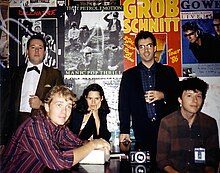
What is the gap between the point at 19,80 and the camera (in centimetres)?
213

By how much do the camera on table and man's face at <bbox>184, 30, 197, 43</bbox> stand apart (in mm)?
805

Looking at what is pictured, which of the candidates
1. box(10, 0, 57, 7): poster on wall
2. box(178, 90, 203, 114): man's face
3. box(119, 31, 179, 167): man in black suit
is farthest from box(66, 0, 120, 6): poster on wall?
box(178, 90, 203, 114): man's face

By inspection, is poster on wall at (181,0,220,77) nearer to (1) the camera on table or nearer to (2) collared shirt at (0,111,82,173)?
(1) the camera on table

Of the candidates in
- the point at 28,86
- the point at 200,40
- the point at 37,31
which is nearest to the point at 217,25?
the point at 200,40

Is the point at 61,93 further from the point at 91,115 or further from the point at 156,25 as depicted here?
the point at 156,25

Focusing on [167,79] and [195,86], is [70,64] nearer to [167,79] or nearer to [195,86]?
[167,79]

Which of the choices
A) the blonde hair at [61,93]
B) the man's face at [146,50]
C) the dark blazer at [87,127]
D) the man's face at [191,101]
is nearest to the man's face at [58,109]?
the blonde hair at [61,93]

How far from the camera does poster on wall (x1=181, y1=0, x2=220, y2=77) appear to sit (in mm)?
2056

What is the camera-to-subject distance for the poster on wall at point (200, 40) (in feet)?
6.74

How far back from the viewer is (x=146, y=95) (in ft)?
6.89

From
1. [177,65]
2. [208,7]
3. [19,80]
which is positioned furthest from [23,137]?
[208,7]

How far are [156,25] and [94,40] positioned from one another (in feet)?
1.41

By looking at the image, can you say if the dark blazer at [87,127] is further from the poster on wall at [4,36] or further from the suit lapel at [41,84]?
the poster on wall at [4,36]

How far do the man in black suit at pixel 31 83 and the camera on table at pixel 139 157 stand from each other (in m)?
0.68
